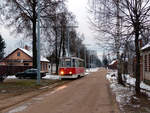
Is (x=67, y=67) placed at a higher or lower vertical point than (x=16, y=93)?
higher

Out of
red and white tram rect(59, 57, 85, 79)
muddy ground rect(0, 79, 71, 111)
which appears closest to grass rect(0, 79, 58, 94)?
muddy ground rect(0, 79, 71, 111)

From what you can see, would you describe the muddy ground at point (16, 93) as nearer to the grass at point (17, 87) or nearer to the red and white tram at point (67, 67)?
the grass at point (17, 87)

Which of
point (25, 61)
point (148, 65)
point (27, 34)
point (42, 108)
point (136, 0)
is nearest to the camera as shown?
point (42, 108)

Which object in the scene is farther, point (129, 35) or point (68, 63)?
point (68, 63)

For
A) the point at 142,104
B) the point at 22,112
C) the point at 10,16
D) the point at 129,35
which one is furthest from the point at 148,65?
the point at 10,16

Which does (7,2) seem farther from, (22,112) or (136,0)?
(22,112)

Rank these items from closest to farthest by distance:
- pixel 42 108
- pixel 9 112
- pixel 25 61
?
pixel 9 112, pixel 42 108, pixel 25 61

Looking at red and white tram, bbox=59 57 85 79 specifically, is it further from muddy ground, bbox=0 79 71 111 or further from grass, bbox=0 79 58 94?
muddy ground, bbox=0 79 71 111

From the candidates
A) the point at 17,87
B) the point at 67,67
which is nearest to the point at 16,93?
the point at 17,87

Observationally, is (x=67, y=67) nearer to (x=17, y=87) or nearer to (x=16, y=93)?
(x=17, y=87)

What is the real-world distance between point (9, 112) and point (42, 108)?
4.85ft

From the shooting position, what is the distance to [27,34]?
28750 millimetres

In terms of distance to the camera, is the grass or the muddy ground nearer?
the muddy ground

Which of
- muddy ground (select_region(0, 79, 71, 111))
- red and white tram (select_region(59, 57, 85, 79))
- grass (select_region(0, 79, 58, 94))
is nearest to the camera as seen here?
muddy ground (select_region(0, 79, 71, 111))
